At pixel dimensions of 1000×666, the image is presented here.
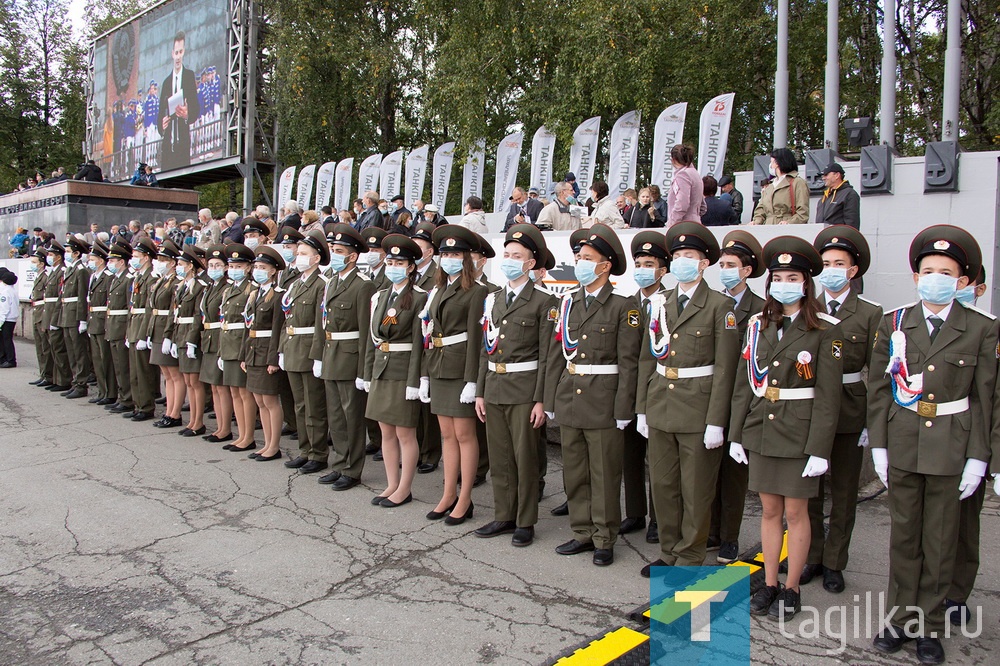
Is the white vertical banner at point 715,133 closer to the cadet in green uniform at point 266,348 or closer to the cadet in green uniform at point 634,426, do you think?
the cadet in green uniform at point 266,348

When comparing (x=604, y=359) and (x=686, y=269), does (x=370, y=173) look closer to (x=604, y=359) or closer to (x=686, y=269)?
(x=604, y=359)

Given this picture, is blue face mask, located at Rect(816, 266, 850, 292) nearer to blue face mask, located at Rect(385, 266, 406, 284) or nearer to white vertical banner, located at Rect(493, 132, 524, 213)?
blue face mask, located at Rect(385, 266, 406, 284)

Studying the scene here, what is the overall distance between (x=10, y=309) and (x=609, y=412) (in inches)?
521

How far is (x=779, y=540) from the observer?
4.37 m

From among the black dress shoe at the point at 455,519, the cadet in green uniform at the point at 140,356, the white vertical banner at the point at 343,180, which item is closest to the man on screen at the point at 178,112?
the white vertical banner at the point at 343,180

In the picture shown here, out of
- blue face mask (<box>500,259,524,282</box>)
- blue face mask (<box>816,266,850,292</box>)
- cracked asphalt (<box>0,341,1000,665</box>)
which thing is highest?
blue face mask (<box>500,259,524,282</box>)

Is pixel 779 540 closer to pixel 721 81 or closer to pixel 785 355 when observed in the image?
pixel 785 355

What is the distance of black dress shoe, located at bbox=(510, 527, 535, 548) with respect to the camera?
5.43 m

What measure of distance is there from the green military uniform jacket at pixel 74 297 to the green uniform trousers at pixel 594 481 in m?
9.02

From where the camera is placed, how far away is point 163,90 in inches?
1112

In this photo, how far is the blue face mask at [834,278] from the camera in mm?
4523

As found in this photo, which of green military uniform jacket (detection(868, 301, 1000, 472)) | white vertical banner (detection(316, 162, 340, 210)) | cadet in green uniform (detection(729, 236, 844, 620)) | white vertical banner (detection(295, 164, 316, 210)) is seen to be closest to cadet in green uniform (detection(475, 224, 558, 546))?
cadet in green uniform (detection(729, 236, 844, 620))

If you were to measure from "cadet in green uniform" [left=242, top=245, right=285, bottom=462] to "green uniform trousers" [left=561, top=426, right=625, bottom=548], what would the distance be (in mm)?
3600

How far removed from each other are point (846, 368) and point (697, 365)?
871 millimetres
